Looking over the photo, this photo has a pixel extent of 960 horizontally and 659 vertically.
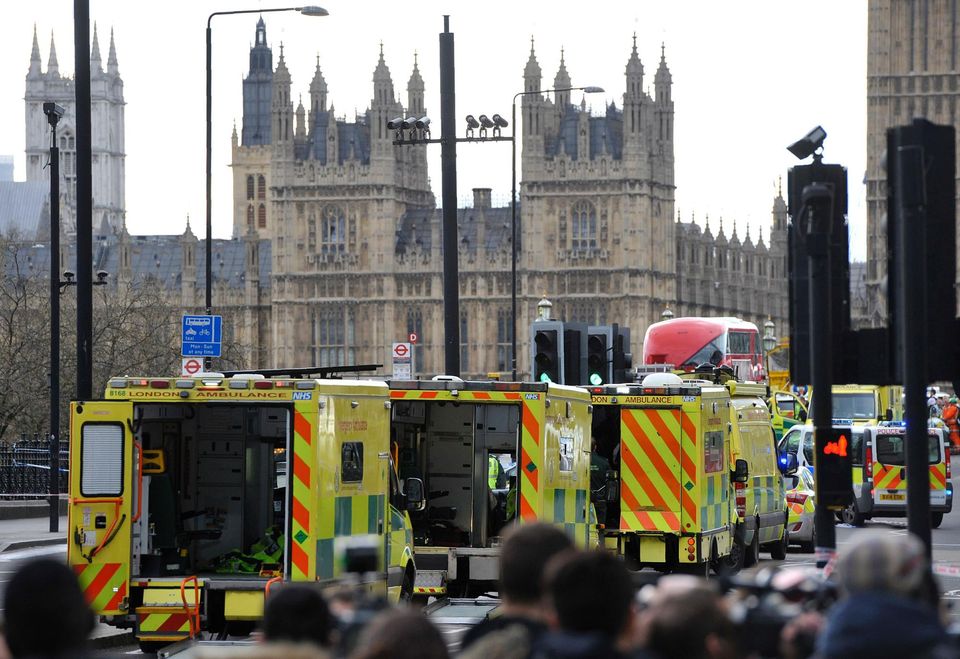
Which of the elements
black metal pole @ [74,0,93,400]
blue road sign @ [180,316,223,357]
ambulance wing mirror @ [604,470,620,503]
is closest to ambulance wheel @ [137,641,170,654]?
black metal pole @ [74,0,93,400]

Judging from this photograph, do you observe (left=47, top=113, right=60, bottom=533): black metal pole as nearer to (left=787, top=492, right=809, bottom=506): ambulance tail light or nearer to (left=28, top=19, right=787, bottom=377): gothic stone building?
(left=787, top=492, right=809, bottom=506): ambulance tail light

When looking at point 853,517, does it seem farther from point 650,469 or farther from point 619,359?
point 650,469

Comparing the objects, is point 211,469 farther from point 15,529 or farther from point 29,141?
point 29,141

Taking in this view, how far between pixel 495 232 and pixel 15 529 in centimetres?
7461

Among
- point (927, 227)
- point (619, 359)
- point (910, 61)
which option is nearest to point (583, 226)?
point (910, 61)

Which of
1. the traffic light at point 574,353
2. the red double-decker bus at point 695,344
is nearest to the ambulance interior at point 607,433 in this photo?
the traffic light at point 574,353

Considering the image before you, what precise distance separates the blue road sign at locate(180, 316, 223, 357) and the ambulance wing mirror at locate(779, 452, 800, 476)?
983 centimetres

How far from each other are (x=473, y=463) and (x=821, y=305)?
25.4 feet

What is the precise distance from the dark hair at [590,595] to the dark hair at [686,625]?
110 millimetres

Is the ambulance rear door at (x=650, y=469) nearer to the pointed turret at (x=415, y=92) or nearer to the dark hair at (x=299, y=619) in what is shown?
the dark hair at (x=299, y=619)

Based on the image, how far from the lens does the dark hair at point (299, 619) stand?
24.3 ft

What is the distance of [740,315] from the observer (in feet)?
378

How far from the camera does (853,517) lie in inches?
1442

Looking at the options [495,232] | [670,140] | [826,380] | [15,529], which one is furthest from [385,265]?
[826,380]
